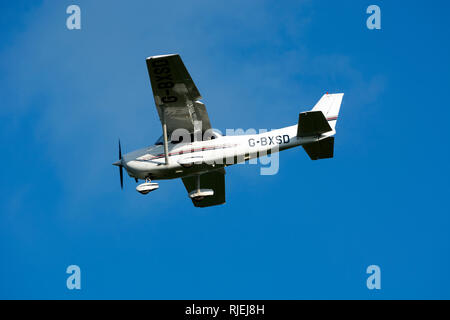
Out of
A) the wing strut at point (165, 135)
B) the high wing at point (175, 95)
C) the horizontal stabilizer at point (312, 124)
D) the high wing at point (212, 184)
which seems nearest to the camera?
the high wing at point (175, 95)

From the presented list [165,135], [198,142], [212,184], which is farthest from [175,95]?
[212,184]

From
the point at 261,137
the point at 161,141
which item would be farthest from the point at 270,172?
the point at 161,141

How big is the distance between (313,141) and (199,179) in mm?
5567

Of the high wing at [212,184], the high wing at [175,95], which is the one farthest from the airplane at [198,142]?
the high wing at [212,184]

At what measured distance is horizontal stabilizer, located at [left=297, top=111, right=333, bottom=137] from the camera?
22.2 metres

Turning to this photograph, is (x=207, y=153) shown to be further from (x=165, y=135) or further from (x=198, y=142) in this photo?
(x=165, y=135)

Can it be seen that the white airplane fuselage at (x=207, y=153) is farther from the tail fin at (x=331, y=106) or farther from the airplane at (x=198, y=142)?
the tail fin at (x=331, y=106)

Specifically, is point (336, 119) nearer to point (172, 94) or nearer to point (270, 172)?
point (270, 172)

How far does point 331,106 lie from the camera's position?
24.5 meters

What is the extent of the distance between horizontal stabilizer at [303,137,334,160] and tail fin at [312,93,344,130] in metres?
1.08

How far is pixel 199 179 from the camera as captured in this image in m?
25.0

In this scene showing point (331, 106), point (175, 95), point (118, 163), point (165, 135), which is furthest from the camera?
point (118, 163)

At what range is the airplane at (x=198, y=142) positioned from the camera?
74.6 feet

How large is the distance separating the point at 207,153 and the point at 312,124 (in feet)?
15.5
